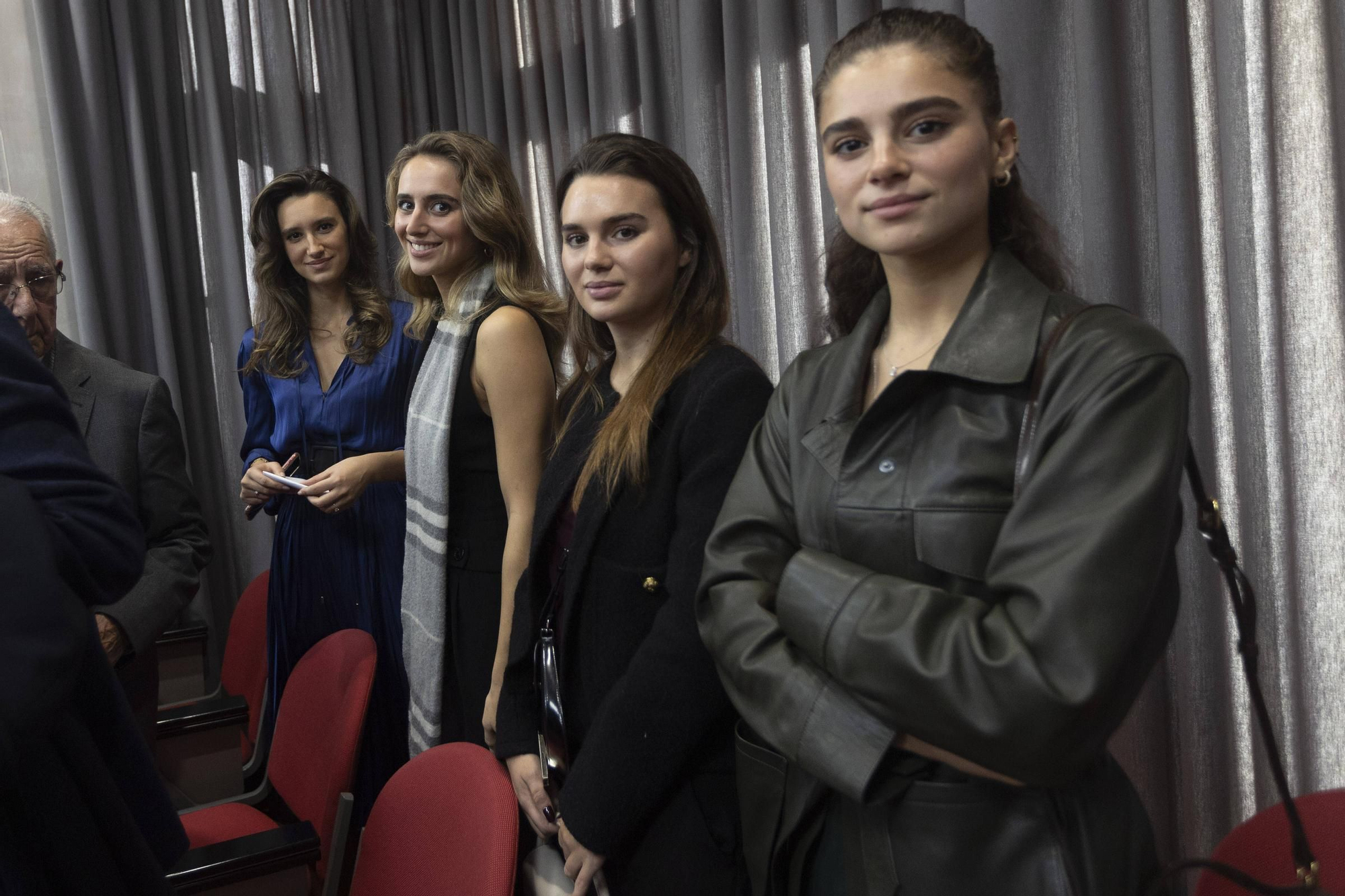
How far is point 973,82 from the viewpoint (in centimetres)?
103

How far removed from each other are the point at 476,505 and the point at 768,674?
3.59ft

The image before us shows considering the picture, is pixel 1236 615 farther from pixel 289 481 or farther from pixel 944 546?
pixel 289 481

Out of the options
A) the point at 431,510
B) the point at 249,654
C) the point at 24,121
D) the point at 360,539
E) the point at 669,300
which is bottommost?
the point at 249,654

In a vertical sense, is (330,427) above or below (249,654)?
above

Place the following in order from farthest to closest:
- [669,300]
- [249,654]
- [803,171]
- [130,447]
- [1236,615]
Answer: [249,654]
[803,171]
[130,447]
[669,300]
[1236,615]

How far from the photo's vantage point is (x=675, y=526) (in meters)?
1.33

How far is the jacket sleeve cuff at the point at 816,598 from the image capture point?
95 cm

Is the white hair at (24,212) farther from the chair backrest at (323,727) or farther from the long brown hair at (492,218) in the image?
the chair backrest at (323,727)

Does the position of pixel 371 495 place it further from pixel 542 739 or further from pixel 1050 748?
pixel 1050 748

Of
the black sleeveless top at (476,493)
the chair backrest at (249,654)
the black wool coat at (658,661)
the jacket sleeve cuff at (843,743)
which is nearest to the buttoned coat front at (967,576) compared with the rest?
the jacket sleeve cuff at (843,743)

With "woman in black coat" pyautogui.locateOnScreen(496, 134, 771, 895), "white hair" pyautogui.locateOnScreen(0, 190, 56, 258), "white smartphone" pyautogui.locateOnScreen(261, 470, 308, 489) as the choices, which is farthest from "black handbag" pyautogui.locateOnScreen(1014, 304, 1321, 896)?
"white hair" pyautogui.locateOnScreen(0, 190, 56, 258)

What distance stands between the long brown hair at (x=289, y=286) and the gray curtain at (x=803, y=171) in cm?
87

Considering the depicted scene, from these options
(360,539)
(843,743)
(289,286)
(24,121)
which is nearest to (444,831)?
(843,743)

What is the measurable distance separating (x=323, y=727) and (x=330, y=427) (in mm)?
793
